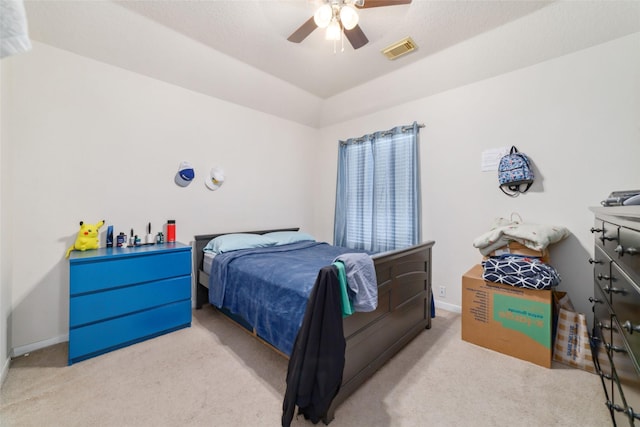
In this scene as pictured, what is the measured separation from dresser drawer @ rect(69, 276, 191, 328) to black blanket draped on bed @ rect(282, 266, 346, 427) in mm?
1599

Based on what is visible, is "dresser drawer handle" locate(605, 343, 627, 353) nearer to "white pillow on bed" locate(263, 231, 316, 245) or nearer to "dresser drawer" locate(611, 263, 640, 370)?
"dresser drawer" locate(611, 263, 640, 370)

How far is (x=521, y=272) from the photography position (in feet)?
6.72

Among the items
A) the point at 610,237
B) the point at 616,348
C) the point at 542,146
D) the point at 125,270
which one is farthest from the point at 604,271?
the point at 125,270

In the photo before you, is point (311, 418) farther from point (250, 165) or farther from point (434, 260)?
point (250, 165)

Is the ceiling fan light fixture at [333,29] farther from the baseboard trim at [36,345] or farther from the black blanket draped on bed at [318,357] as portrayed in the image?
the baseboard trim at [36,345]

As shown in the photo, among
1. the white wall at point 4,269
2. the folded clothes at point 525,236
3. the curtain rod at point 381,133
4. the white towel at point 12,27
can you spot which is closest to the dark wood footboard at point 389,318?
the folded clothes at point 525,236

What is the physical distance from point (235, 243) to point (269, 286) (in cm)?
112

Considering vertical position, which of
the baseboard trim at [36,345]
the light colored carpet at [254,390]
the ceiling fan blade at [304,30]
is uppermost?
the ceiling fan blade at [304,30]

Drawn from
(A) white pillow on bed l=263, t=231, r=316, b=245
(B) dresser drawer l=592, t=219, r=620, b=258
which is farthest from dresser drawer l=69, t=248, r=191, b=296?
(B) dresser drawer l=592, t=219, r=620, b=258

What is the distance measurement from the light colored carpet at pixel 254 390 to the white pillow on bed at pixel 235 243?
3.16ft

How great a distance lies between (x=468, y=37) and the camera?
2.42m

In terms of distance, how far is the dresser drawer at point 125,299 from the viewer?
1961 millimetres

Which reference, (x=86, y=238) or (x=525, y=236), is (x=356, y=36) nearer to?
(x=525, y=236)

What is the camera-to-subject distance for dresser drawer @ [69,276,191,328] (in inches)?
77.2
